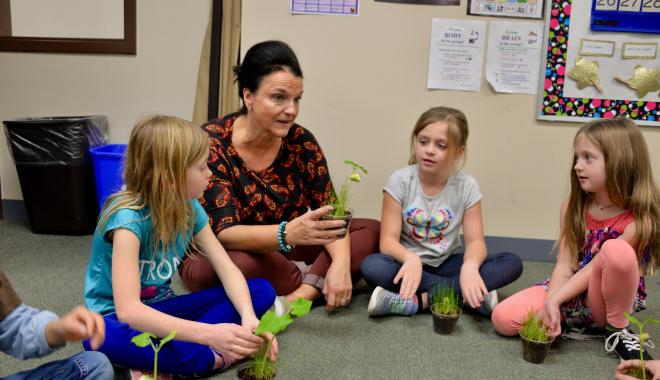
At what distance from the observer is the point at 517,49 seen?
2.81 m

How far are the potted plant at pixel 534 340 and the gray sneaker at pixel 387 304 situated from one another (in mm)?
452

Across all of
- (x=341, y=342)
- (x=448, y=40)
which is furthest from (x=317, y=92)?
(x=341, y=342)

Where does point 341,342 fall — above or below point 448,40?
below

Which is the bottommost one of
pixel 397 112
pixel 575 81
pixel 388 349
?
pixel 388 349

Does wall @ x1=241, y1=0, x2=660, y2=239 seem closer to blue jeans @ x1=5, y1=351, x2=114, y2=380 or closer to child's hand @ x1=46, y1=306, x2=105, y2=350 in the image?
blue jeans @ x1=5, y1=351, x2=114, y2=380

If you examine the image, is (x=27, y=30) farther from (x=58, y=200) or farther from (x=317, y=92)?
(x=317, y=92)

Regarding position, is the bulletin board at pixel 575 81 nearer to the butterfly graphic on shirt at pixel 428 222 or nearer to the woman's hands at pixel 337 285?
the butterfly graphic on shirt at pixel 428 222

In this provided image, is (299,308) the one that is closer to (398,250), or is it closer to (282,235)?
(282,235)

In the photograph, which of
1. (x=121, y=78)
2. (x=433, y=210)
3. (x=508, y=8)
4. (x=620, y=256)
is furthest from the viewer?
(x=121, y=78)

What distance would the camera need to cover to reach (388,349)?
6.31 ft

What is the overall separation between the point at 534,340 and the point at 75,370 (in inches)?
50.6

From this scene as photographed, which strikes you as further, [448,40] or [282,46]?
[448,40]

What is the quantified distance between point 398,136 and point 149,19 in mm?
1583

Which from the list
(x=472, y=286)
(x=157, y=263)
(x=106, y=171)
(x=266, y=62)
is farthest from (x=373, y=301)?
(x=106, y=171)
